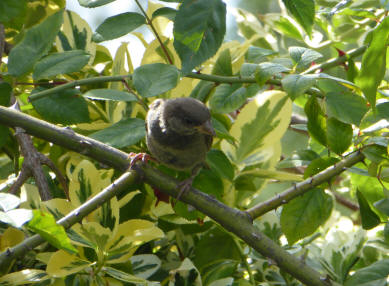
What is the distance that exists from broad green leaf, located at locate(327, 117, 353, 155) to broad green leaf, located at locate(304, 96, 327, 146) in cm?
5

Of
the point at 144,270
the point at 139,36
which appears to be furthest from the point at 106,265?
the point at 139,36

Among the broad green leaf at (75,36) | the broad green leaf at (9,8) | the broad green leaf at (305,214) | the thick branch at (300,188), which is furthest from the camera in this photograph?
the broad green leaf at (75,36)

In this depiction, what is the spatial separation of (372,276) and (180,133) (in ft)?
2.64

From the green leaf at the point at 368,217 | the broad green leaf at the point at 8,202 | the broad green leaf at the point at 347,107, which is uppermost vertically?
the broad green leaf at the point at 8,202

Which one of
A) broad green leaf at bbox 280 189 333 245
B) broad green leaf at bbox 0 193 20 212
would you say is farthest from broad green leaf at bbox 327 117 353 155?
broad green leaf at bbox 0 193 20 212

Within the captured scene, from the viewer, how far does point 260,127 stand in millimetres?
1406

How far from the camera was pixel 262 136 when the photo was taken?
4.62 feet

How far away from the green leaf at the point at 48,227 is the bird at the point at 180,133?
49 centimetres

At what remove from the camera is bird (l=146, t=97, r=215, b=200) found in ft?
4.79

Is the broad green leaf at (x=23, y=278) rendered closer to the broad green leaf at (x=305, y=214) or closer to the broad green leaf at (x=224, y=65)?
the broad green leaf at (x=305, y=214)

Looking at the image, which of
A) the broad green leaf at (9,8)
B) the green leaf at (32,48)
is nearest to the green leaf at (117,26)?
the green leaf at (32,48)

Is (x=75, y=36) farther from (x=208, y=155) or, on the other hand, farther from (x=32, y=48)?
(x=208, y=155)

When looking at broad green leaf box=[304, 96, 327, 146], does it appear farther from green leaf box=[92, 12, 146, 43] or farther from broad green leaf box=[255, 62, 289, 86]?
green leaf box=[92, 12, 146, 43]

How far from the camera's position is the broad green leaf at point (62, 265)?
3.27 ft
